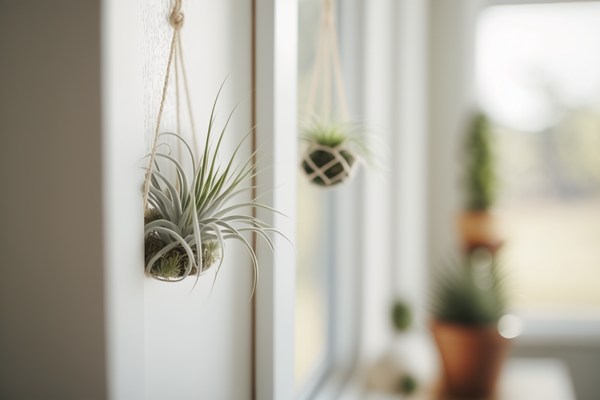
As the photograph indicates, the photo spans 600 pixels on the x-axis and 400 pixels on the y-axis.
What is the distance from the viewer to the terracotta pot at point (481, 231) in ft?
6.31

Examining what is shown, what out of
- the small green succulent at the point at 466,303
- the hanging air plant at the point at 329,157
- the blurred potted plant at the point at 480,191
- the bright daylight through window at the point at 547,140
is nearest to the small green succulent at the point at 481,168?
the blurred potted plant at the point at 480,191

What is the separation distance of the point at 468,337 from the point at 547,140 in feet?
4.45

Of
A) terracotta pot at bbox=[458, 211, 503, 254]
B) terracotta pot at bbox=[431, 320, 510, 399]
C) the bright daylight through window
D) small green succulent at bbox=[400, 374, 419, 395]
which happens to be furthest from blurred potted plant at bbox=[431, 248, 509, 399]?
the bright daylight through window

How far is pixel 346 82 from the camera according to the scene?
1.43 m

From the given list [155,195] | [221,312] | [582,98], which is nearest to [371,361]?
[221,312]

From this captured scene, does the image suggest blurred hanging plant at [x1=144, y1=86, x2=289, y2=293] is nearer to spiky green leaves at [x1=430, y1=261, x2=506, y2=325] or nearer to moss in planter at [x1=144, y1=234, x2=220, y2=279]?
moss in planter at [x1=144, y1=234, x2=220, y2=279]

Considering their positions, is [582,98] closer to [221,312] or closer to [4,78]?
[221,312]

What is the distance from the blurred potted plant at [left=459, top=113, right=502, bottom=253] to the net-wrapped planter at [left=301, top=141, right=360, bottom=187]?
1393mm

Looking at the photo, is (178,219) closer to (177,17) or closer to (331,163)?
(177,17)

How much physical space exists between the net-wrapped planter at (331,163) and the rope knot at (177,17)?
34cm

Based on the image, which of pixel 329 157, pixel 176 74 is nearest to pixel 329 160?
pixel 329 157

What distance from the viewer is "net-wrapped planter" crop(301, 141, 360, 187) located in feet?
2.40

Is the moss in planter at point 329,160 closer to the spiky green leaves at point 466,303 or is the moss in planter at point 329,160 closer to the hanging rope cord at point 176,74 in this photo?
the hanging rope cord at point 176,74

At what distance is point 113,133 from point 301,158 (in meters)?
0.46
